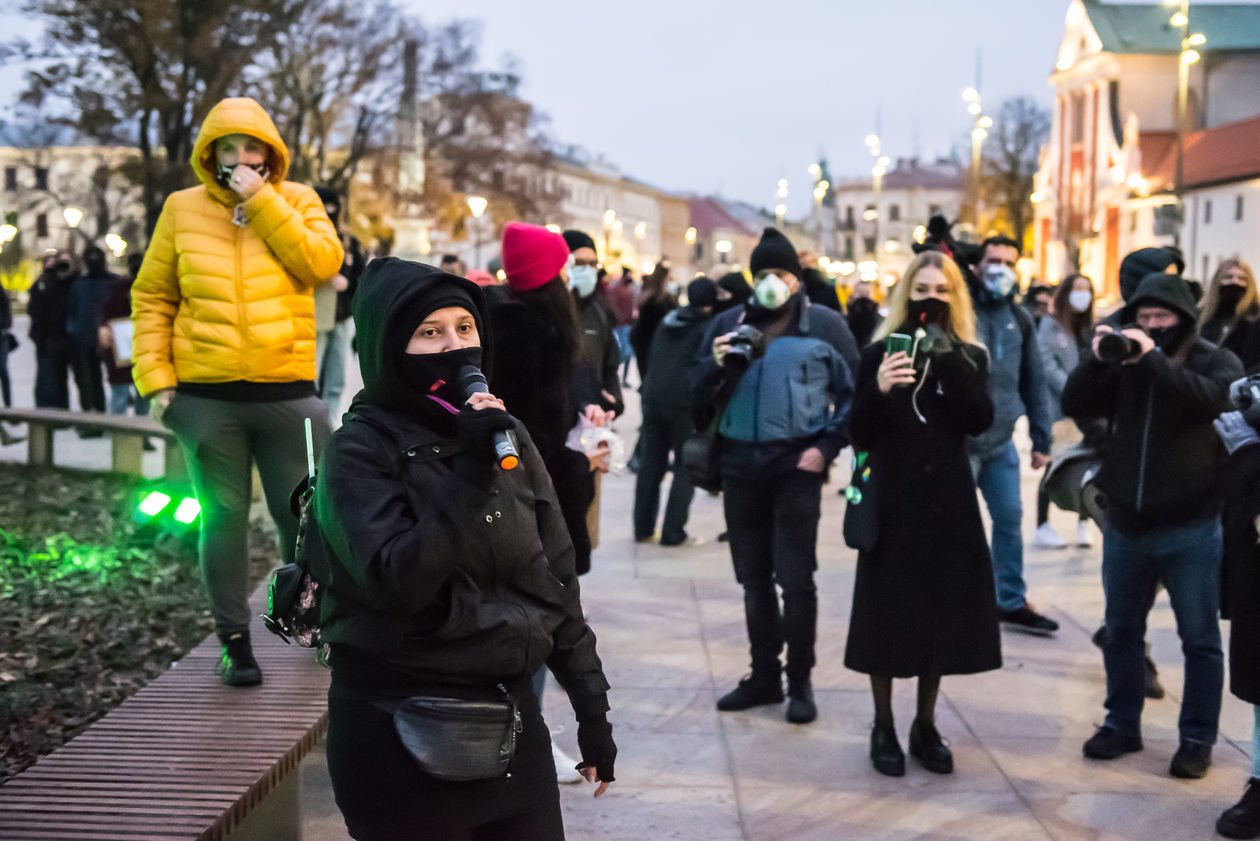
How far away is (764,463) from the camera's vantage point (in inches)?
249

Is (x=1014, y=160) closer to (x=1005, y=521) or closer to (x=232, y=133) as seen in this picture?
(x=1005, y=521)

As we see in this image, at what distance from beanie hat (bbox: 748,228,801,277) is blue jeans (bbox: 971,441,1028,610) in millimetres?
2307

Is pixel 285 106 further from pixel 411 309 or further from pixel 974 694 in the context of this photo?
pixel 411 309

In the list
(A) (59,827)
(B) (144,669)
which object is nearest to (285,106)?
(B) (144,669)

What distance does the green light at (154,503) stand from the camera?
843 cm

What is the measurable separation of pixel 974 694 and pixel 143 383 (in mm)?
3945

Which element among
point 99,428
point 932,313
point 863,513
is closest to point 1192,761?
point 863,513

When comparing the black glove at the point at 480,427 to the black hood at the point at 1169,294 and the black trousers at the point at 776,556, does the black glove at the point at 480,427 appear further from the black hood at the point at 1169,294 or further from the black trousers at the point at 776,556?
the black hood at the point at 1169,294

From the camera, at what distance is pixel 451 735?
9.63 feet

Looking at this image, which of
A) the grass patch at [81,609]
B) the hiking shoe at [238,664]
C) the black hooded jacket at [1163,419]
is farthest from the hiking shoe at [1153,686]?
the grass patch at [81,609]

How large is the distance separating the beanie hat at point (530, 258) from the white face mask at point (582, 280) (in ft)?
8.11

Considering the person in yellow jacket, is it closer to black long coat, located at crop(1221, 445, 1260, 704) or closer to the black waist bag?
the black waist bag

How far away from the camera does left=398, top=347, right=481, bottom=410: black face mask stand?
3.03 metres

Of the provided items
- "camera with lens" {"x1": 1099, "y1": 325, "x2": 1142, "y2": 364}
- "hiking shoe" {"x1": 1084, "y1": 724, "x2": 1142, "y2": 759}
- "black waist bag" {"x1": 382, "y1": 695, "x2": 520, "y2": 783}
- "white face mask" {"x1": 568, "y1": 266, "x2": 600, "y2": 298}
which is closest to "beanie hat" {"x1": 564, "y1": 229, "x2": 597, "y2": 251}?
"white face mask" {"x1": 568, "y1": 266, "x2": 600, "y2": 298}
